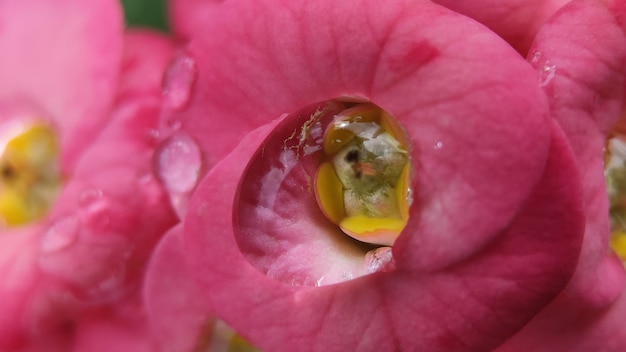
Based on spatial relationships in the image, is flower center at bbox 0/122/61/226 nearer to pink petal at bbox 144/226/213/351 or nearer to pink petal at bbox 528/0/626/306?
pink petal at bbox 144/226/213/351

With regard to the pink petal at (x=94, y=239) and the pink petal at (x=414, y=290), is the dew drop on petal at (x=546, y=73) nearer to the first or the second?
the pink petal at (x=414, y=290)

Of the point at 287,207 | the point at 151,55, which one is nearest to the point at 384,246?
the point at 287,207

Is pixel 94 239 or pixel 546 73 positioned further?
pixel 94 239

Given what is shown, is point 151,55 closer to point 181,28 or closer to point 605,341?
point 181,28

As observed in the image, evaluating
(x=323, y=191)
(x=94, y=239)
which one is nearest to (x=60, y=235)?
(x=94, y=239)

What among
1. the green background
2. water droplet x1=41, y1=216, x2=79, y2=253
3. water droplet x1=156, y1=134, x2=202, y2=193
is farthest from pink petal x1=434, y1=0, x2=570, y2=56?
the green background

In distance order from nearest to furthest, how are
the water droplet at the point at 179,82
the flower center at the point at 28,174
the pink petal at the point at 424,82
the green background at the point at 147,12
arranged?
the pink petal at the point at 424,82, the water droplet at the point at 179,82, the flower center at the point at 28,174, the green background at the point at 147,12

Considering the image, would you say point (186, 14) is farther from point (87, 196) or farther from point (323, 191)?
point (323, 191)

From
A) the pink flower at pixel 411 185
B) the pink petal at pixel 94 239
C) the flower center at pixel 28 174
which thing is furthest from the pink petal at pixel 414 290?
the flower center at pixel 28 174
